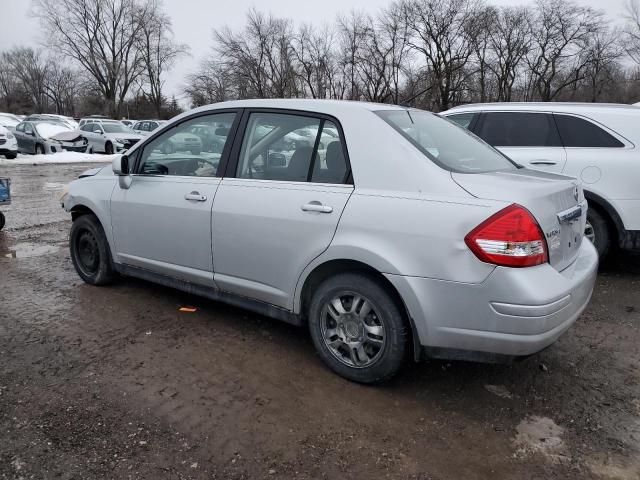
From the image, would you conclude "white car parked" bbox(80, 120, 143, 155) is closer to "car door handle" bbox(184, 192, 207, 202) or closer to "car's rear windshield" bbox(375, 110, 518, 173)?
"car door handle" bbox(184, 192, 207, 202)

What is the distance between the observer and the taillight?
261 cm

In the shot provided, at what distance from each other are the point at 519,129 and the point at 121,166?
4274mm

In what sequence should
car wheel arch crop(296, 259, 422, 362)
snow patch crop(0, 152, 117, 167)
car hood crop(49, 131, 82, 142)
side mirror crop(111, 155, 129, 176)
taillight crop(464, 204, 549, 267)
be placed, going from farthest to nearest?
car hood crop(49, 131, 82, 142), snow patch crop(0, 152, 117, 167), side mirror crop(111, 155, 129, 176), car wheel arch crop(296, 259, 422, 362), taillight crop(464, 204, 549, 267)

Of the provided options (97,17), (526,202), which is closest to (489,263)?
(526,202)

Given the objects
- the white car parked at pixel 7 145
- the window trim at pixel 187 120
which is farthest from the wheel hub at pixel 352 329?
the white car parked at pixel 7 145

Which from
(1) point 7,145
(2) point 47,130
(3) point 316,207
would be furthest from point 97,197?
(2) point 47,130

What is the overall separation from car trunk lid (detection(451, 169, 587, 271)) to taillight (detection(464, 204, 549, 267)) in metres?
0.09

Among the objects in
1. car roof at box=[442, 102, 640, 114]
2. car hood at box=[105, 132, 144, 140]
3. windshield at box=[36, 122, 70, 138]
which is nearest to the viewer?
car roof at box=[442, 102, 640, 114]

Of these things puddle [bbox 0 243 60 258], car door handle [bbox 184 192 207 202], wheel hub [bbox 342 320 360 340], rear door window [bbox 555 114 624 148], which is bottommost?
puddle [bbox 0 243 60 258]

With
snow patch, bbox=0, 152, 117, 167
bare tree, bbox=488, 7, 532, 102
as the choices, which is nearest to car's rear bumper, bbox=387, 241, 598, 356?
snow patch, bbox=0, 152, 117, 167

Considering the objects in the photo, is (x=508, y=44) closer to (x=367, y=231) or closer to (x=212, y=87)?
(x=212, y=87)

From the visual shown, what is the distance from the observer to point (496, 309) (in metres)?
2.63

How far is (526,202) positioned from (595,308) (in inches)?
98.1

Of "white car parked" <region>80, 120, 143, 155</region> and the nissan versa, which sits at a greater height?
"white car parked" <region>80, 120, 143, 155</region>
